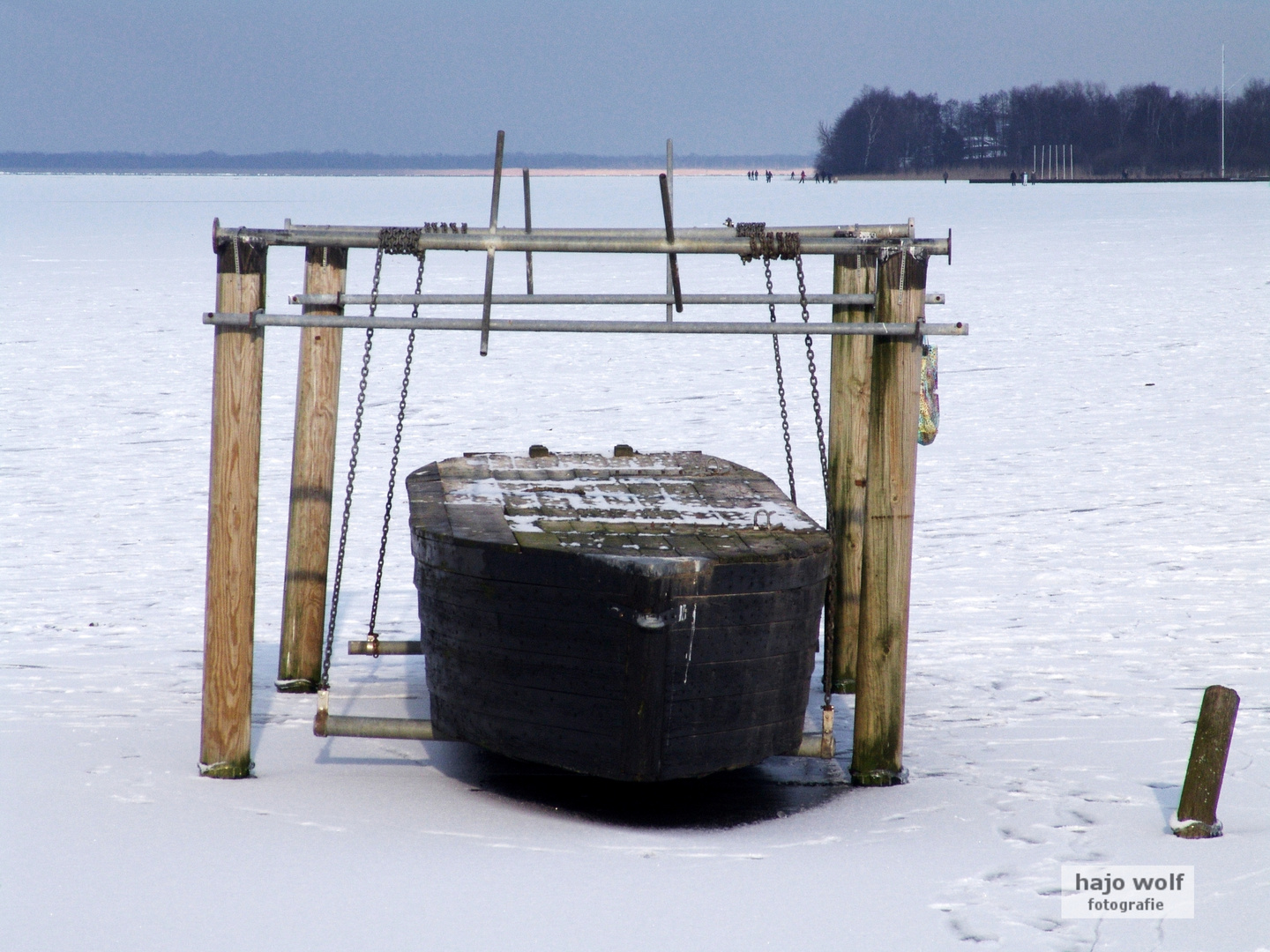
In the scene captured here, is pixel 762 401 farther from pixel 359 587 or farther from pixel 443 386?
pixel 359 587

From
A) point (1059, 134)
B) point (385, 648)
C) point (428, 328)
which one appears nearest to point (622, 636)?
point (428, 328)

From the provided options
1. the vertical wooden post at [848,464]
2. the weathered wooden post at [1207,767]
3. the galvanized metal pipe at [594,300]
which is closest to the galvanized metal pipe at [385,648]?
the galvanized metal pipe at [594,300]

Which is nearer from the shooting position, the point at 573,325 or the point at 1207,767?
the point at 1207,767

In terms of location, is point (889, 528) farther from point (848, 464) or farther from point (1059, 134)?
point (1059, 134)

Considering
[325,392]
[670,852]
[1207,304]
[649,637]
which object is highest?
[1207,304]

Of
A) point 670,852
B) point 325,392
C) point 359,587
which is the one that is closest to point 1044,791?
point 670,852

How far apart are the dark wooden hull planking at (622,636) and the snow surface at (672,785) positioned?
30 centimetres

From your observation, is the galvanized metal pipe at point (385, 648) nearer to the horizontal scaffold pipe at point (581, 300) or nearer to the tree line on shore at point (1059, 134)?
the horizontal scaffold pipe at point (581, 300)

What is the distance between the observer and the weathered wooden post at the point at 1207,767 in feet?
14.2

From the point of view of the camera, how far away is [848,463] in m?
6.16

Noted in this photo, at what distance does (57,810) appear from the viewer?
14.9 ft

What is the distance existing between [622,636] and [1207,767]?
177 centimetres

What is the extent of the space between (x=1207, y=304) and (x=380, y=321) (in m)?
16.6

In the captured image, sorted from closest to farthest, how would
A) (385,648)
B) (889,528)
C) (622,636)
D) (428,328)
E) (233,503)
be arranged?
1. (622,636)
2. (428,328)
3. (233,503)
4. (889,528)
5. (385,648)
